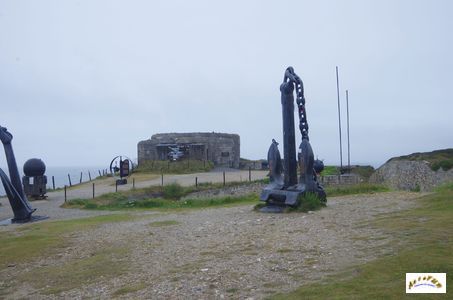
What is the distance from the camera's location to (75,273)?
7012 mm

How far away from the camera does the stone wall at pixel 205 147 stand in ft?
131

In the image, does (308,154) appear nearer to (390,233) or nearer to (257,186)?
(390,233)

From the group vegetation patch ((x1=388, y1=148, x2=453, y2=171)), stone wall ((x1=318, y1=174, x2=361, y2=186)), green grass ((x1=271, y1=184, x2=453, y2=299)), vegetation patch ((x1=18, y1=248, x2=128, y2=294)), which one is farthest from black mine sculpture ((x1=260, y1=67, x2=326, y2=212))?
vegetation patch ((x1=388, y1=148, x2=453, y2=171))

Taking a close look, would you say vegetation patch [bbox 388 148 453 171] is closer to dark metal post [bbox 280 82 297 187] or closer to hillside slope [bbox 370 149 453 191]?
hillside slope [bbox 370 149 453 191]

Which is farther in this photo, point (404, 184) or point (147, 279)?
point (404, 184)

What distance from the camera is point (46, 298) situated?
6.03 m

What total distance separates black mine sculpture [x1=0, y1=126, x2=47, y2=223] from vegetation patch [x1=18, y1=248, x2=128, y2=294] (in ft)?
24.6

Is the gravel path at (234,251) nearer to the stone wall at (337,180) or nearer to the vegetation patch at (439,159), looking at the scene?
the stone wall at (337,180)

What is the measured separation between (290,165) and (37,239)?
6444 mm

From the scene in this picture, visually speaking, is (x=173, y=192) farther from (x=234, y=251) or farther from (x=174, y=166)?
(x=234, y=251)

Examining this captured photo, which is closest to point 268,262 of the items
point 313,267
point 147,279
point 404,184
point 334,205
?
point 313,267

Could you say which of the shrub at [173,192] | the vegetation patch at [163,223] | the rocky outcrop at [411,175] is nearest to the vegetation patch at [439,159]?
A: the rocky outcrop at [411,175]

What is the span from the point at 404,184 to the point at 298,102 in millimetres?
12729

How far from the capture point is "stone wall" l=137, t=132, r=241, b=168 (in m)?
39.8
